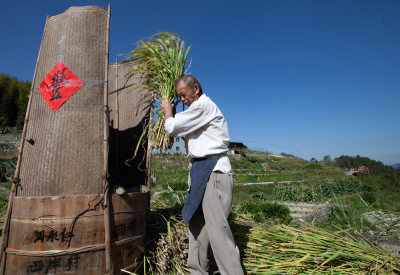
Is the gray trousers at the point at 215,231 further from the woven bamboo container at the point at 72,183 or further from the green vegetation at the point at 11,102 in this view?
the green vegetation at the point at 11,102

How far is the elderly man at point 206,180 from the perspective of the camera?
194 centimetres

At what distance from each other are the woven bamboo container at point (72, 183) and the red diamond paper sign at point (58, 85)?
1.7 inches

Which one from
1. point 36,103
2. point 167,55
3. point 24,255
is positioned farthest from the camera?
point 167,55

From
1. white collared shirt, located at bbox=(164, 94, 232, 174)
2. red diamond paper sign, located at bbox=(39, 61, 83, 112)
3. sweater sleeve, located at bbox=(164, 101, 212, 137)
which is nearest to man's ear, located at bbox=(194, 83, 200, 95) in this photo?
white collared shirt, located at bbox=(164, 94, 232, 174)

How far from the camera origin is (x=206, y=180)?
2.03 metres

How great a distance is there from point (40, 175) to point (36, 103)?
715mm

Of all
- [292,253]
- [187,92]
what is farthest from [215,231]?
[187,92]

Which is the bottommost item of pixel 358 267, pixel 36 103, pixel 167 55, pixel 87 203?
pixel 358 267

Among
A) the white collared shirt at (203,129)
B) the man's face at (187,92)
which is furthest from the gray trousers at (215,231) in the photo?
the man's face at (187,92)

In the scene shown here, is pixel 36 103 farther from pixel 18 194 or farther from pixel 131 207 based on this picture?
pixel 131 207

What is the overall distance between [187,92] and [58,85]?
1220mm

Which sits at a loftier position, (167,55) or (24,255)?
(167,55)

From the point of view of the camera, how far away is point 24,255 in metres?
1.84

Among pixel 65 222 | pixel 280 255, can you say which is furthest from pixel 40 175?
pixel 280 255
